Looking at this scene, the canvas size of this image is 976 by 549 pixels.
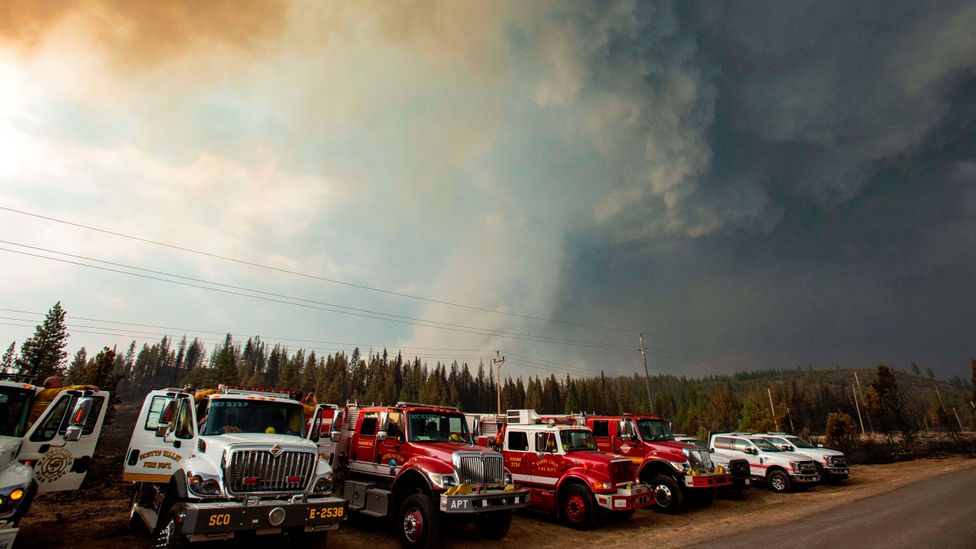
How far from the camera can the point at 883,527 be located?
11023 millimetres

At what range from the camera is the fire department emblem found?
28.2ft

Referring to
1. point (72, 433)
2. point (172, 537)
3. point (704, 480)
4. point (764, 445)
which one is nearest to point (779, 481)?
point (764, 445)

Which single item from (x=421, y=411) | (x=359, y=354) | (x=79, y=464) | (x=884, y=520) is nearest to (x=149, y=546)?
(x=79, y=464)

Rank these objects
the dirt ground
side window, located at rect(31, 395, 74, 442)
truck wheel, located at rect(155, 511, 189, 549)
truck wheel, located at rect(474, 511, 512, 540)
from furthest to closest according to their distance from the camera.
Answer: truck wheel, located at rect(474, 511, 512, 540)
the dirt ground
side window, located at rect(31, 395, 74, 442)
truck wheel, located at rect(155, 511, 189, 549)

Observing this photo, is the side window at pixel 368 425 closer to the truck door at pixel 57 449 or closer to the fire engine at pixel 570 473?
the fire engine at pixel 570 473

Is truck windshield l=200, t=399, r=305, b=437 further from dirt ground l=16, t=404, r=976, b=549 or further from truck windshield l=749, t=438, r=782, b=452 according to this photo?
truck windshield l=749, t=438, r=782, b=452

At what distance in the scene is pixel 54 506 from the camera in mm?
12812

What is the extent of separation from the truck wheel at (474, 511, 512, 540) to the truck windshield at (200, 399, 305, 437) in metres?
4.94

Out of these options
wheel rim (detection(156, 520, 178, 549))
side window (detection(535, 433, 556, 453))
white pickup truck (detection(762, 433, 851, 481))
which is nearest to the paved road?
side window (detection(535, 433, 556, 453))

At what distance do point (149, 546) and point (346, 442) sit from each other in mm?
4703

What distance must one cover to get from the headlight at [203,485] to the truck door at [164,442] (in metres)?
1.14

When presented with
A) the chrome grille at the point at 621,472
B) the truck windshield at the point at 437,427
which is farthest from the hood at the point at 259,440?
the chrome grille at the point at 621,472

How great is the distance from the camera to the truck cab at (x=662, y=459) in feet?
48.9

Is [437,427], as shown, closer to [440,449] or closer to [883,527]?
[440,449]
